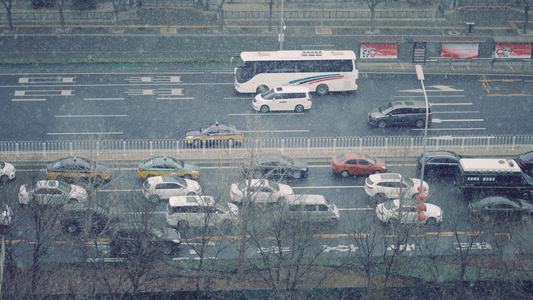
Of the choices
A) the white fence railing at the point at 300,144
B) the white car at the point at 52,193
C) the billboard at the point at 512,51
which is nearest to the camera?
the white car at the point at 52,193

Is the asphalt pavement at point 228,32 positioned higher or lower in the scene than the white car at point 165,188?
higher

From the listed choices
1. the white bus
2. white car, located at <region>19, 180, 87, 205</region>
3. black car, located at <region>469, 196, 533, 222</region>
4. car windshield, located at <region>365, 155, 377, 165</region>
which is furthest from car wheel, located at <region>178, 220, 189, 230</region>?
the white bus

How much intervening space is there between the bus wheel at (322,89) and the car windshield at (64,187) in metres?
20.4

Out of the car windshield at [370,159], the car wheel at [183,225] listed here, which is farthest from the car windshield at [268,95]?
the car wheel at [183,225]

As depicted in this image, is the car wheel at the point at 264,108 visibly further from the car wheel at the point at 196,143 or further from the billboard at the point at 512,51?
the billboard at the point at 512,51

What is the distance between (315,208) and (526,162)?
13217mm

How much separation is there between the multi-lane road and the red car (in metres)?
4.99

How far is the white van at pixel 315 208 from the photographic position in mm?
32594

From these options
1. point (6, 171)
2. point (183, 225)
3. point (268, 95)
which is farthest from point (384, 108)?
point (6, 171)

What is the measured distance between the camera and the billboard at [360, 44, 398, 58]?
53719 mm

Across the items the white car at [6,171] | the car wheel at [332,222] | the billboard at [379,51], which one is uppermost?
the billboard at [379,51]

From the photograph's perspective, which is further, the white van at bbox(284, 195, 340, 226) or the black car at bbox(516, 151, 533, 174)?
the black car at bbox(516, 151, 533, 174)

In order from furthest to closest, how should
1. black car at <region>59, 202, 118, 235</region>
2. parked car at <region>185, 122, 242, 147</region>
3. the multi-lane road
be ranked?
the multi-lane road
parked car at <region>185, 122, 242, 147</region>
black car at <region>59, 202, 118, 235</region>

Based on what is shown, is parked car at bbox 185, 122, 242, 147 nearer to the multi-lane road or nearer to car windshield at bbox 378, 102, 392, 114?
the multi-lane road
